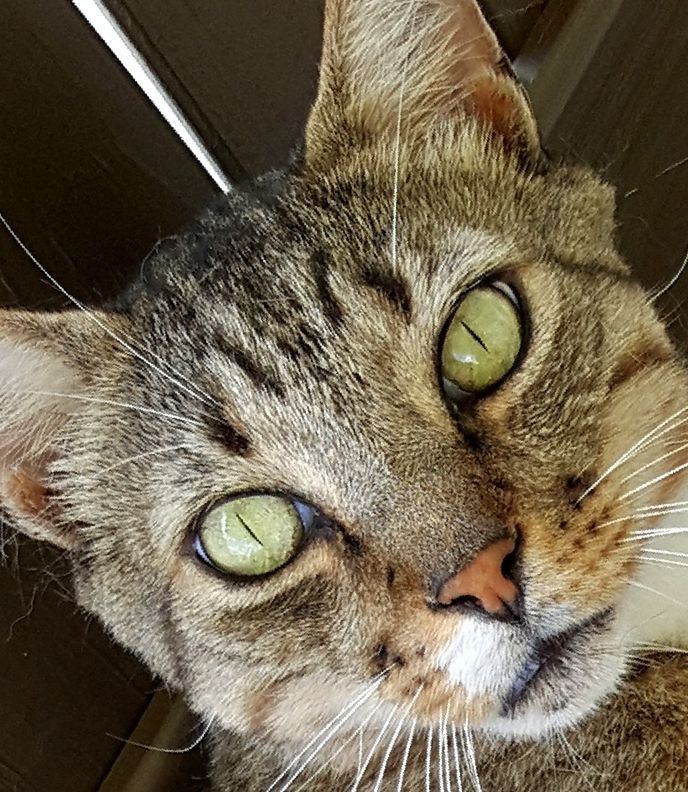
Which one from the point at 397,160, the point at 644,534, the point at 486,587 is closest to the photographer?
the point at 486,587

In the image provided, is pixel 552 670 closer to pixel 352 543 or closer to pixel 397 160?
pixel 352 543

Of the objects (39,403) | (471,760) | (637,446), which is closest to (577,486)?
(637,446)

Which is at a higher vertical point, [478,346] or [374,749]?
[478,346]

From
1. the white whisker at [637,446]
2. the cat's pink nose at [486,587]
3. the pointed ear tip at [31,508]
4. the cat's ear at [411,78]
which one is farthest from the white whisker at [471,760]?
the cat's ear at [411,78]

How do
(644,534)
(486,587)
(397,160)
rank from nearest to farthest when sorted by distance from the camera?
(486,587)
(644,534)
(397,160)

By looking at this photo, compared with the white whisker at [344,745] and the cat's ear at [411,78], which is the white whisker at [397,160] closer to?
the cat's ear at [411,78]

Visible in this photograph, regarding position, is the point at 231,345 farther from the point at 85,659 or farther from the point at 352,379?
the point at 85,659

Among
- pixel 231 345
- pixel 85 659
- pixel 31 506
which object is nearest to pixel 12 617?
pixel 85 659
